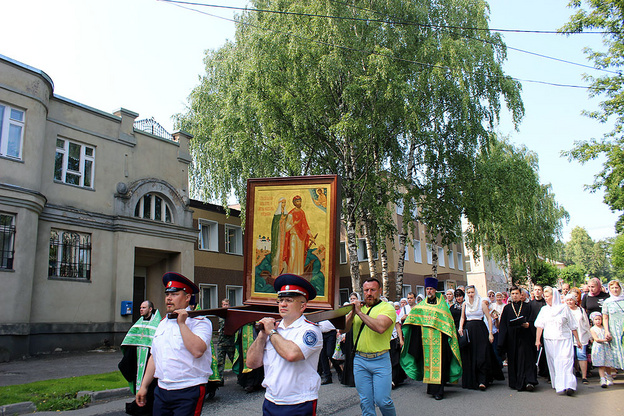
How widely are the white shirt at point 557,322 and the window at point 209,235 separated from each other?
63.4ft

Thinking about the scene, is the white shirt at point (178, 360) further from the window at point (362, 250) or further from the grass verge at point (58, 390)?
the window at point (362, 250)

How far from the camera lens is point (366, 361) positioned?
5.98 metres

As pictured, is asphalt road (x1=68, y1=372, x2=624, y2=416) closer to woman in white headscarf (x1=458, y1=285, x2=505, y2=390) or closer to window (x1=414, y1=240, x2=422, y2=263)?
woman in white headscarf (x1=458, y1=285, x2=505, y2=390)

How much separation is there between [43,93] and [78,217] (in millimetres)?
4220

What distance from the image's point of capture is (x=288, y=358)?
A: 361 centimetres

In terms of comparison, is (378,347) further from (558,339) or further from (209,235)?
(209,235)

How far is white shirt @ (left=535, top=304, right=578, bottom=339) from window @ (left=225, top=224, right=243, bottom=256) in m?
20.1


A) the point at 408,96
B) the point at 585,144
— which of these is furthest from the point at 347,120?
the point at 585,144

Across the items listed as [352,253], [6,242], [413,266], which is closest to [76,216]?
[6,242]

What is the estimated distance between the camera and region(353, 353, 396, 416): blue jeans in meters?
5.74

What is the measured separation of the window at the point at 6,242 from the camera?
14.7 m

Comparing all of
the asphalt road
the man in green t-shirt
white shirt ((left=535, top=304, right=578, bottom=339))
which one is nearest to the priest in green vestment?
the asphalt road

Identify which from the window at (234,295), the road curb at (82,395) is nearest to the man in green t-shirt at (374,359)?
the road curb at (82,395)

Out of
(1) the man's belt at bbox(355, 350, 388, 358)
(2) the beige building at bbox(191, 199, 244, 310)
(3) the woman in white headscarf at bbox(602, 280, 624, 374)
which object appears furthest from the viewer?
(2) the beige building at bbox(191, 199, 244, 310)
